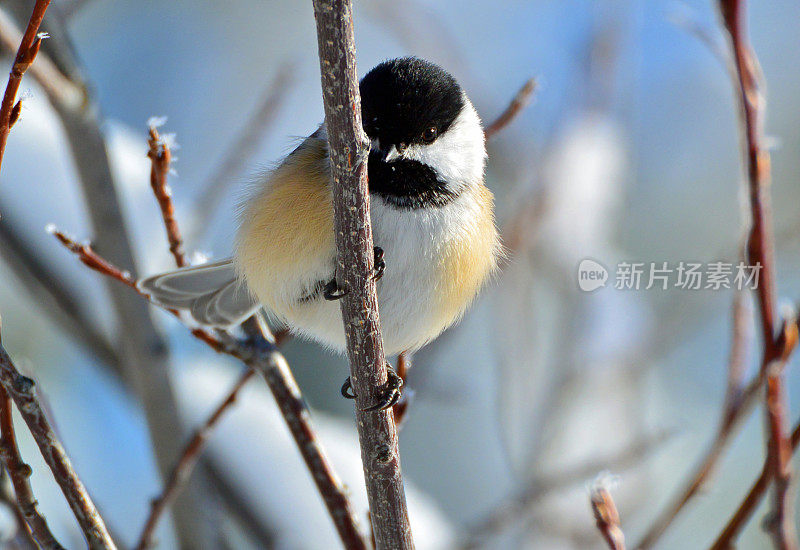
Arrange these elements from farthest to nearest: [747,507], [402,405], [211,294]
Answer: [211,294], [402,405], [747,507]

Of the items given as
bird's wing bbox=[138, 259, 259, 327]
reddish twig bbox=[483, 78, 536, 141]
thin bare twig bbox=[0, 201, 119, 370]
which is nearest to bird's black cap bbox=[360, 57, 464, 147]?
reddish twig bbox=[483, 78, 536, 141]

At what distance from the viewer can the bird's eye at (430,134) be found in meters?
1.55

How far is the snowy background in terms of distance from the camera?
220cm

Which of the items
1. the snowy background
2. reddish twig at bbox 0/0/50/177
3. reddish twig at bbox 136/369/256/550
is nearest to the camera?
reddish twig at bbox 0/0/50/177

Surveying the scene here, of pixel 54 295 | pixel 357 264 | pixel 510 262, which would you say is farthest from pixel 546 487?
pixel 54 295

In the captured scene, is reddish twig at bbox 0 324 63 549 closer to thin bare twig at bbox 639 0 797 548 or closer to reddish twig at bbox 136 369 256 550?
reddish twig at bbox 136 369 256 550

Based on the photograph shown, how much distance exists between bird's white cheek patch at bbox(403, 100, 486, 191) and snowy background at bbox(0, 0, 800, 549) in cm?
25

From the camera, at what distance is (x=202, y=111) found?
16.3 feet

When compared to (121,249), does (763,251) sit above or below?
below

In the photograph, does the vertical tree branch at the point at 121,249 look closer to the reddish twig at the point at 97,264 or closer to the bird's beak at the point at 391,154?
the reddish twig at the point at 97,264

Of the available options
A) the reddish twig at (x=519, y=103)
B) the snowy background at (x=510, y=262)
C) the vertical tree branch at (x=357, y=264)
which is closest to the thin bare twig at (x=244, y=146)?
the snowy background at (x=510, y=262)

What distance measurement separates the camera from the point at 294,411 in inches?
54.1

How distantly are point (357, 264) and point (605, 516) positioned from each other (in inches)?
19.2

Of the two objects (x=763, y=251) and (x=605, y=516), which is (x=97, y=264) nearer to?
(x=605, y=516)
